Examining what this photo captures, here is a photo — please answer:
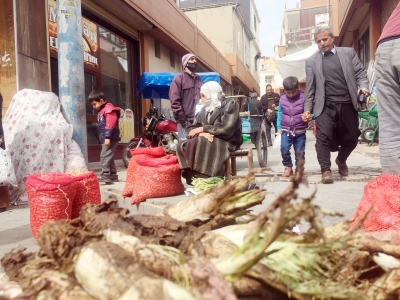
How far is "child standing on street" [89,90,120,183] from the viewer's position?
6.77 metres

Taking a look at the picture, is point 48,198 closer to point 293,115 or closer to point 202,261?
point 202,261

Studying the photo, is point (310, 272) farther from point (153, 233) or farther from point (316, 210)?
point (153, 233)

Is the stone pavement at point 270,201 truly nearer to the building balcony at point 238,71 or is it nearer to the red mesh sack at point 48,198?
the red mesh sack at point 48,198

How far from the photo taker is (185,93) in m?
6.48

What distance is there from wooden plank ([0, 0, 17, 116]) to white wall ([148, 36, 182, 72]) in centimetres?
708

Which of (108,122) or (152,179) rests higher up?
(108,122)

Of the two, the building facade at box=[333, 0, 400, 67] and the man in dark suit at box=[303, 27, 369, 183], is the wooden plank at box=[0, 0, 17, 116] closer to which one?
the man in dark suit at box=[303, 27, 369, 183]

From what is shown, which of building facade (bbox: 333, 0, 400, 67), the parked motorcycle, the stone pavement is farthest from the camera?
building facade (bbox: 333, 0, 400, 67)

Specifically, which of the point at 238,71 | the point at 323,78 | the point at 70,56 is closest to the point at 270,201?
the point at 323,78

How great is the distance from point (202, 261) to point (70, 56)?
460 centimetres

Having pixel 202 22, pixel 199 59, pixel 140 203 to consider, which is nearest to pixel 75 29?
pixel 140 203

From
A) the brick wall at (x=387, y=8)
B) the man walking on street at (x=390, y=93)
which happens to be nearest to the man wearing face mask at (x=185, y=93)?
the man walking on street at (x=390, y=93)

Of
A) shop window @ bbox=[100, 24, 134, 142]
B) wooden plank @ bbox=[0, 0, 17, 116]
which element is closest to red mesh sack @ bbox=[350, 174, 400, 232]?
wooden plank @ bbox=[0, 0, 17, 116]

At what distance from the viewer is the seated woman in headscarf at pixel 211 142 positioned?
465cm
